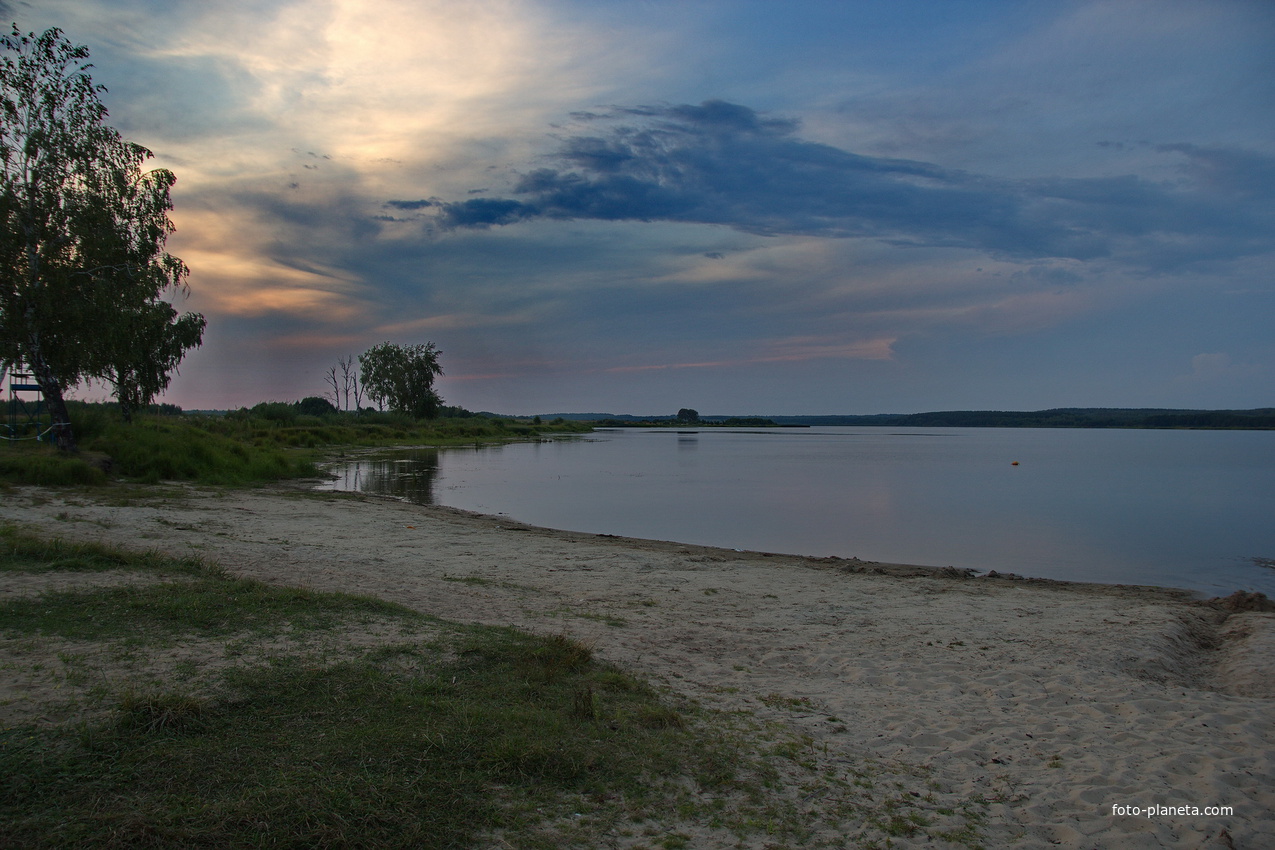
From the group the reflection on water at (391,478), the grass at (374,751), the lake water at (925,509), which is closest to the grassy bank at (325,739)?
the grass at (374,751)

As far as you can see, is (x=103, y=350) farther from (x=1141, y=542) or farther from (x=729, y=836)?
(x=1141, y=542)

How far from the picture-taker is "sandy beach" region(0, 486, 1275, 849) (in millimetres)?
4543

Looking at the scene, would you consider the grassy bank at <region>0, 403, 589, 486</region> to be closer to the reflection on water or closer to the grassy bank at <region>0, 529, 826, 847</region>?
the reflection on water

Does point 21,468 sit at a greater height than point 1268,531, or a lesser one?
greater

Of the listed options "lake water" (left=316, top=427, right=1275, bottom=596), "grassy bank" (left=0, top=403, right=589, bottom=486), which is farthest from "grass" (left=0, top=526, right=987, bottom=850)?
"grassy bank" (left=0, top=403, right=589, bottom=486)

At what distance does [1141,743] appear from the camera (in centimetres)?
522

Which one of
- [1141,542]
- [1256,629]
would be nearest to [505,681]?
[1256,629]

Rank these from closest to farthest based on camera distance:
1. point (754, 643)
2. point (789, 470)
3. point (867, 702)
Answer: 1. point (867, 702)
2. point (754, 643)
3. point (789, 470)

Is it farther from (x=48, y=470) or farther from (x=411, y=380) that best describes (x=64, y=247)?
(x=411, y=380)

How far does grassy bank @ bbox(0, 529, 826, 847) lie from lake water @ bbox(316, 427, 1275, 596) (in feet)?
38.2

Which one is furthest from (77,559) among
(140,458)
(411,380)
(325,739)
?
(411,380)

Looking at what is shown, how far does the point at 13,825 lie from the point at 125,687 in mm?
1496

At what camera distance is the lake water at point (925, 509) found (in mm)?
15914

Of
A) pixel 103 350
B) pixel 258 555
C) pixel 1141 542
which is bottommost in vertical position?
pixel 1141 542
